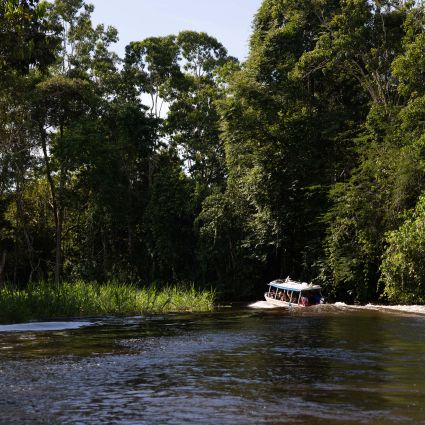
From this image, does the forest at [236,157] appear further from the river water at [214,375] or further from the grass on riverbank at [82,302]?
the river water at [214,375]

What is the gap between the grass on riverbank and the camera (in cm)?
1817

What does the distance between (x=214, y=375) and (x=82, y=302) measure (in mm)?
11861

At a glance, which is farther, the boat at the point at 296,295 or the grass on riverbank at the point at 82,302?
the boat at the point at 296,295

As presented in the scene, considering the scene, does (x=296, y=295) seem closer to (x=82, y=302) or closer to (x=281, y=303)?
(x=281, y=303)

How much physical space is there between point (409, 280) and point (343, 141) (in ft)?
32.0

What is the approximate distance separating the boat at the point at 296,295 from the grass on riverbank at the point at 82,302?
339 centimetres

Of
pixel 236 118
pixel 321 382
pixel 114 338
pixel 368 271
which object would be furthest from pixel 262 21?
pixel 321 382

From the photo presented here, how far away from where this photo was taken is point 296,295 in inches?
1013

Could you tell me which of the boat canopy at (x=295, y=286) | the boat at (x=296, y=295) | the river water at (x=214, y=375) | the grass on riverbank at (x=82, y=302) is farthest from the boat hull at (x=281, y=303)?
the river water at (x=214, y=375)

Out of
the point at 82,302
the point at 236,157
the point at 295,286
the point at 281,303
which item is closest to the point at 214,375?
the point at 82,302

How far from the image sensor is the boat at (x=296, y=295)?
2470cm

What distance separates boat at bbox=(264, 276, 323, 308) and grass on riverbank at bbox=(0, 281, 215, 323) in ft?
11.1

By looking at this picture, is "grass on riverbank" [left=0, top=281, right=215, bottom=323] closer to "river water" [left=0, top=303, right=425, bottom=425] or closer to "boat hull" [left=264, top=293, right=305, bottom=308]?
"river water" [left=0, top=303, right=425, bottom=425]

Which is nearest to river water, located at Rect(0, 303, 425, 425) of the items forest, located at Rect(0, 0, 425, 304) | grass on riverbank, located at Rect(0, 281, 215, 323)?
grass on riverbank, located at Rect(0, 281, 215, 323)
